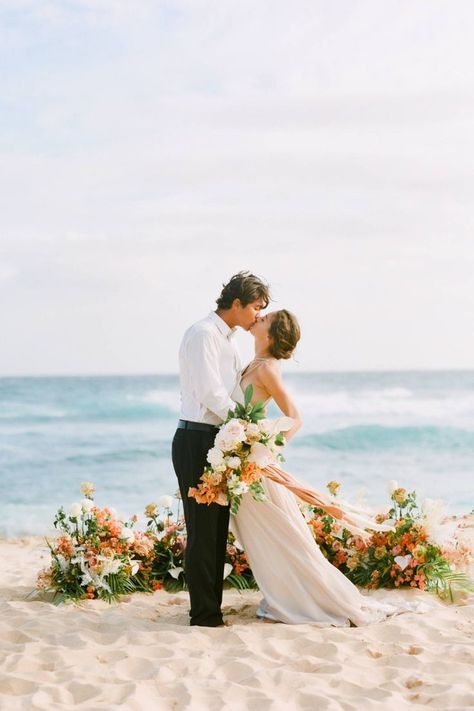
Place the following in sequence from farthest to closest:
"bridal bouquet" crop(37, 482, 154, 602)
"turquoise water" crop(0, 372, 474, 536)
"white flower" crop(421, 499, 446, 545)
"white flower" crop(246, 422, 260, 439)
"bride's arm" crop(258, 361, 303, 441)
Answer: "turquoise water" crop(0, 372, 474, 536)
"white flower" crop(421, 499, 446, 545)
"bridal bouquet" crop(37, 482, 154, 602)
"bride's arm" crop(258, 361, 303, 441)
"white flower" crop(246, 422, 260, 439)

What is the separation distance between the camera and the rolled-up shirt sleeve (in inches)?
207

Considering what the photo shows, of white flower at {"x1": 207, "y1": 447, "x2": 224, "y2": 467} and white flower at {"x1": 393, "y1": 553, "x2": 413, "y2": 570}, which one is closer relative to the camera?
white flower at {"x1": 207, "y1": 447, "x2": 224, "y2": 467}

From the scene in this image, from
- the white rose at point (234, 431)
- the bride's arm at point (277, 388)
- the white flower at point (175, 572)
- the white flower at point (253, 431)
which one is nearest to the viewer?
the white rose at point (234, 431)

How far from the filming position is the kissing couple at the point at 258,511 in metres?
5.43

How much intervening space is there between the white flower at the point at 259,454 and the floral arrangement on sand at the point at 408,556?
1717 mm

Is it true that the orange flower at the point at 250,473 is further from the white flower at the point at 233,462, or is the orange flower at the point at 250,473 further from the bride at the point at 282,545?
the bride at the point at 282,545

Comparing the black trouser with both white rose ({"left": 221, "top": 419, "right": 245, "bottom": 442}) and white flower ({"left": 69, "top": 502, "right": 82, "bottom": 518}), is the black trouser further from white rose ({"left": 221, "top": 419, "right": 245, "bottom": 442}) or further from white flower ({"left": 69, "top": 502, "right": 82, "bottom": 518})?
white flower ({"left": 69, "top": 502, "right": 82, "bottom": 518})

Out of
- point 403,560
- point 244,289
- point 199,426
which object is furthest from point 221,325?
point 403,560

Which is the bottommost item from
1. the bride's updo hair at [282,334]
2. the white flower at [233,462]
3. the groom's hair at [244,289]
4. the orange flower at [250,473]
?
the orange flower at [250,473]

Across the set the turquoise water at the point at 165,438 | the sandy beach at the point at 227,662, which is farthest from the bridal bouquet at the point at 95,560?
the turquoise water at the point at 165,438

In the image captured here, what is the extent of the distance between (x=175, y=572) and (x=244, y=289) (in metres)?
2.53

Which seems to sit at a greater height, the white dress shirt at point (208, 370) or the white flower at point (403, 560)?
the white dress shirt at point (208, 370)

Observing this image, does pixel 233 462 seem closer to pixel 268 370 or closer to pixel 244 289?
pixel 268 370

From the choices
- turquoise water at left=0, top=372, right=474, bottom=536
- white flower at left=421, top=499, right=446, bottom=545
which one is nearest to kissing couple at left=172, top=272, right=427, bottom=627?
white flower at left=421, top=499, right=446, bottom=545
